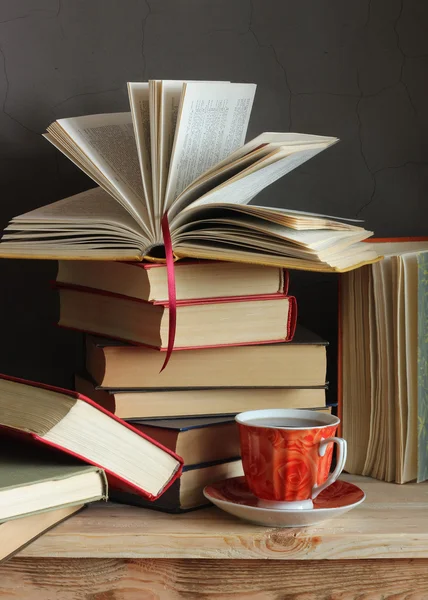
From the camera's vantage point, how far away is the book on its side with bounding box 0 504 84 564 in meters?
0.65

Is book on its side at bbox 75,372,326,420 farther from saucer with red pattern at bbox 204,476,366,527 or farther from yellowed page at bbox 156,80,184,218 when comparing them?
yellowed page at bbox 156,80,184,218

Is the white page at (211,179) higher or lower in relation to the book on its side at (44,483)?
higher

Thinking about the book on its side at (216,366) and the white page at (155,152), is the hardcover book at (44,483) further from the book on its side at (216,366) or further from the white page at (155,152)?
the white page at (155,152)

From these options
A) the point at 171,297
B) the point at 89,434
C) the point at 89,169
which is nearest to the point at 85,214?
the point at 89,169

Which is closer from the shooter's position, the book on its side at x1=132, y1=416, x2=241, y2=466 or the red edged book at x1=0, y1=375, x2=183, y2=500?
the red edged book at x1=0, y1=375, x2=183, y2=500

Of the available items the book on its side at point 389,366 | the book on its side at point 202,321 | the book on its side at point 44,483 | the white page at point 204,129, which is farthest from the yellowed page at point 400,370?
the book on its side at point 44,483

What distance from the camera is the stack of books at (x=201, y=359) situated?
0.79 m

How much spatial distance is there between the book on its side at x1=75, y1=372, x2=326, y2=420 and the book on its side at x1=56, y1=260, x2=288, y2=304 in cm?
11

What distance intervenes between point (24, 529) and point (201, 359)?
257 millimetres

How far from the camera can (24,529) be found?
677 mm

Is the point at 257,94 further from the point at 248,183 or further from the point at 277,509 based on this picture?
the point at 277,509

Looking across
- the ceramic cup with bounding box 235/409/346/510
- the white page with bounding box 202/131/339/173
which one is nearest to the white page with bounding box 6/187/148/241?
the white page with bounding box 202/131/339/173

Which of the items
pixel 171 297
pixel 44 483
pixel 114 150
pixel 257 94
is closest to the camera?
pixel 44 483

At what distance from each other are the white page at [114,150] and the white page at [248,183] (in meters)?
0.07
